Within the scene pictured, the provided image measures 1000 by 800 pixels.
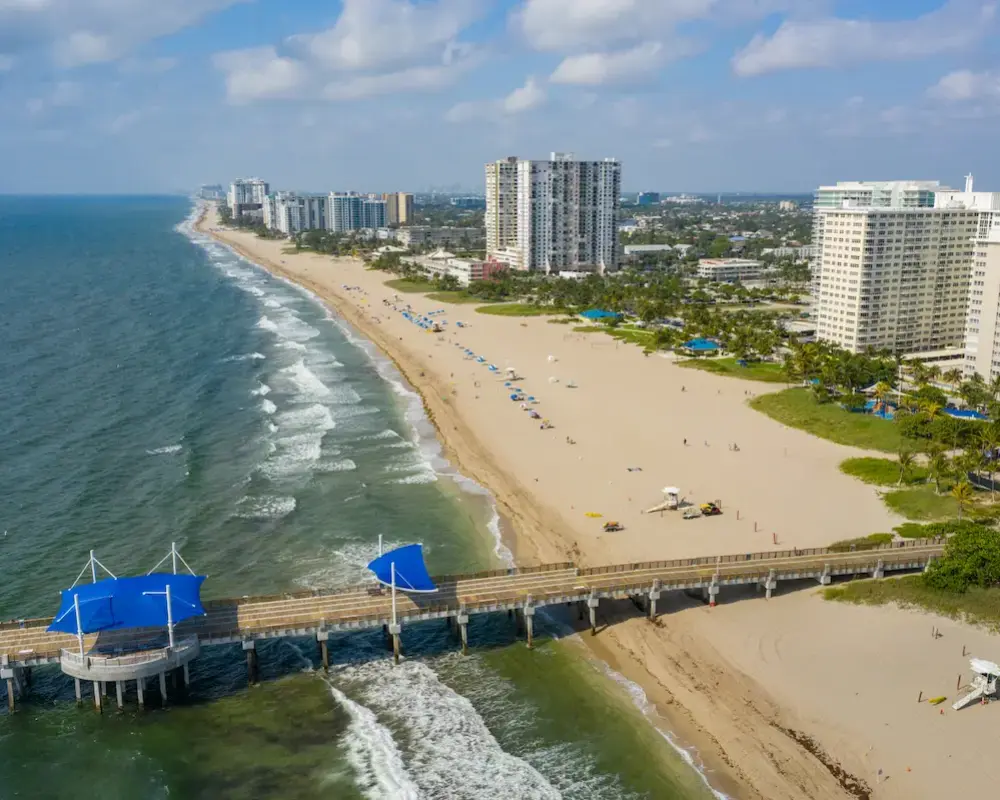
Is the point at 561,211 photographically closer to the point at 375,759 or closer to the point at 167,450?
the point at 167,450

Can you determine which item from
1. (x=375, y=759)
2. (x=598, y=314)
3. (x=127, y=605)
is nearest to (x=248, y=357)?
(x=598, y=314)

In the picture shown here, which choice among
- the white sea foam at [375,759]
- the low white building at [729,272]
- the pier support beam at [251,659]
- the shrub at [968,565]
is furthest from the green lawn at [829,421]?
the low white building at [729,272]

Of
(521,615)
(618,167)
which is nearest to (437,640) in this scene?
(521,615)

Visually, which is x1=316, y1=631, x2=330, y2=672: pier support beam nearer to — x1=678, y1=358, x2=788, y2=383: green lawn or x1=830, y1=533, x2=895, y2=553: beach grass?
x1=830, y1=533, x2=895, y2=553: beach grass

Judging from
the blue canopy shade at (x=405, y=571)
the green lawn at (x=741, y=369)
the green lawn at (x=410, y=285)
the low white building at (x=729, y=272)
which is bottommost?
the blue canopy shade at (x=405, y=571)

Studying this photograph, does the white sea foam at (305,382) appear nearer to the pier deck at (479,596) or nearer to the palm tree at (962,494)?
the pier deck at (479,596)
